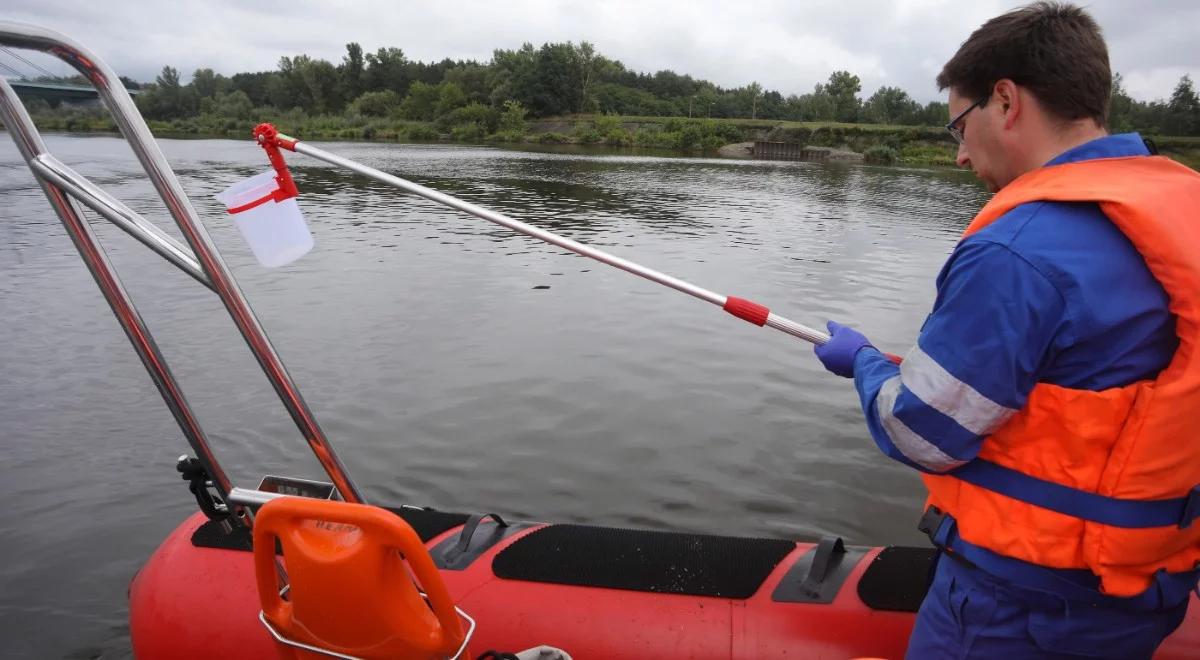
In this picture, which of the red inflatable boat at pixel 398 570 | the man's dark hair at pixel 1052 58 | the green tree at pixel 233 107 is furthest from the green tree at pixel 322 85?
the man's dark hair at pixel 1052 58

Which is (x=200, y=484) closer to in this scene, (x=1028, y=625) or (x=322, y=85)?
(x=1028, y=625)

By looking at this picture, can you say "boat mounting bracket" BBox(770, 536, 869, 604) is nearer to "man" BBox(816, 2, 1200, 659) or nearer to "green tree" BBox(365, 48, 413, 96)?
"man" BBox(816, 2, 1200, 659)

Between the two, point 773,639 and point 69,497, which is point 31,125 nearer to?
point 773,639

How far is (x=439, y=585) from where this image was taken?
5.11 feet

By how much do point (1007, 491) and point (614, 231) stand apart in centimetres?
1420

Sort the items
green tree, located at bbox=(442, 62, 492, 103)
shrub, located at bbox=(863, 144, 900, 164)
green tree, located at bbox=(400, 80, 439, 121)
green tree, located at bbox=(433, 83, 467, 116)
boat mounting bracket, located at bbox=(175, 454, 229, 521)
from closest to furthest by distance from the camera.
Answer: boat mounting bracket, located at bbox=(175, 454, 229, 521)
shrub, located at bbox=(863, 144, 900, 164)
green tree, located at bbox=(433, 83, 467, 116)
green tree, located at bbox=(400, 80, 439, 121)
green tree, located at bbox=(442, 62, 492, 103)

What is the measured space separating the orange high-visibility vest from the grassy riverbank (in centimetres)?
5543

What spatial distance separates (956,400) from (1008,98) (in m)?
0.64

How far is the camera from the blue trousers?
1560 millimetres

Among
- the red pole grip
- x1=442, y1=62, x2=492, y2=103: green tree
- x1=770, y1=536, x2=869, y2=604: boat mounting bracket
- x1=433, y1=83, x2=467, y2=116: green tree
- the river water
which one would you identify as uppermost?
x1=442, y1=62, x2=492, y2=103: green tree

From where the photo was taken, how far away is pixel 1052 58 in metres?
1.49

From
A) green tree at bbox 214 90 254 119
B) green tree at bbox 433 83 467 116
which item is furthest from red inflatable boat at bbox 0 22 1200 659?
green tree at bbox 433 83 467 116

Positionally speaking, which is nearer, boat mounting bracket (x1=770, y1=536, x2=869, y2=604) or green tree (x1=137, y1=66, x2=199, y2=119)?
boat mounting bracket (x1=770, y1=536, x2=869, y2=604)

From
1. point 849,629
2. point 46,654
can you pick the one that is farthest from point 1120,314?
point 46,654
